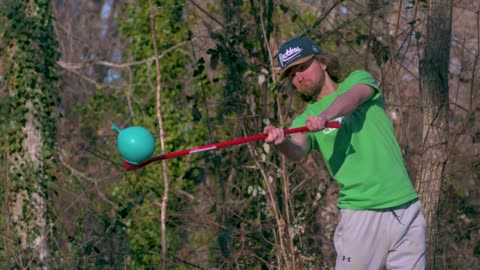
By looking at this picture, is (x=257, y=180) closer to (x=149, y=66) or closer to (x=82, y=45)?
(x=149, y=66)

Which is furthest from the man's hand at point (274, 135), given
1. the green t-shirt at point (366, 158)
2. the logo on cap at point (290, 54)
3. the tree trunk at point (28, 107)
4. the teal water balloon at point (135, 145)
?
the tree trunk at point (28, 107)

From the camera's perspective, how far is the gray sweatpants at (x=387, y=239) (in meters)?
4.62

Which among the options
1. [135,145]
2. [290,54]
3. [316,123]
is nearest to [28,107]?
[135,145]

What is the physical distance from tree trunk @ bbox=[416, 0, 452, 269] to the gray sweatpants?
194cm

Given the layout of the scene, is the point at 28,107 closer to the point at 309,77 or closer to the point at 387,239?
the point at 309,77

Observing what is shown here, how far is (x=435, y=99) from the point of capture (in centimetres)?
667

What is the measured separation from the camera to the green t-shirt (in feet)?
15.2

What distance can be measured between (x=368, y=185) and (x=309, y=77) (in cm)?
64

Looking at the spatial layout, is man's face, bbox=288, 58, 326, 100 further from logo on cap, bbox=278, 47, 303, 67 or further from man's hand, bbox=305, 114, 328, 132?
man's hand, bbox=305, 114, 328, 132

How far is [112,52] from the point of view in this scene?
70.4 ft

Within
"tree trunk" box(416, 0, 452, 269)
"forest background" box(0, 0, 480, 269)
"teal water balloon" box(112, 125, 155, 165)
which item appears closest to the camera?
"teal water balloon" box(112, 125, 155, 165)

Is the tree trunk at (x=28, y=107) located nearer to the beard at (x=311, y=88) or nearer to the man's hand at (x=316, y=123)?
the beard at (x=311, y=88)

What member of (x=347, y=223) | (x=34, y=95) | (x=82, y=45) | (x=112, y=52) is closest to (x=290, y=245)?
(x=347, y=223)

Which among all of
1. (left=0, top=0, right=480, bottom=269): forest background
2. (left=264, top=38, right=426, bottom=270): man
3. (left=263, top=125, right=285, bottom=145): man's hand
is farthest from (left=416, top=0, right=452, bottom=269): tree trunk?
(left=263, top=125, right=285, bottom=145): man's hand
